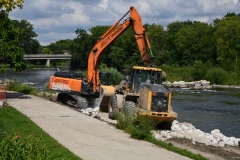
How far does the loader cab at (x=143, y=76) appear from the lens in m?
20.9

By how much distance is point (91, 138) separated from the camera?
14617 millimetres

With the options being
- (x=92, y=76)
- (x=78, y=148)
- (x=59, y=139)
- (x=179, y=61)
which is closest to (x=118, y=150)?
(x=78, y=148)

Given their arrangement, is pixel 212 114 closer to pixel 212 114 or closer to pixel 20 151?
pixel 212 114

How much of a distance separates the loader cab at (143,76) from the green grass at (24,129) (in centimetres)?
573

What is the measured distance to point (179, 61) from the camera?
10450 cm

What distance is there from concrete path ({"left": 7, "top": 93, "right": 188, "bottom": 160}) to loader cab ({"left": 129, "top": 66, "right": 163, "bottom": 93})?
10.2 ft

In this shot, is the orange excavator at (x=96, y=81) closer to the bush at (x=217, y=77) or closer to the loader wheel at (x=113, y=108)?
the loader wheel at (x=113, y=108)

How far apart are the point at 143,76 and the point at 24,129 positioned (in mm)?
7880

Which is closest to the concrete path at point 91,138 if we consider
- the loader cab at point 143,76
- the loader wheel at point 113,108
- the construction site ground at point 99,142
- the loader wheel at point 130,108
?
the construction site ground at point 99,142

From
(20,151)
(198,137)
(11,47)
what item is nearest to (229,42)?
(11,47)

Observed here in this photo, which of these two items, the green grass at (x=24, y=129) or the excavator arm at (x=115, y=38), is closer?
the green grass at (x=24, y=129)

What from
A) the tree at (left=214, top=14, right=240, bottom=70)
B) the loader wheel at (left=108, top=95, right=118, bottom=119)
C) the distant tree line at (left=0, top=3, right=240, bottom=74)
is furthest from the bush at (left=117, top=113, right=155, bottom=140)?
the tree at (left=214, top=14, right=240, bottom=70)

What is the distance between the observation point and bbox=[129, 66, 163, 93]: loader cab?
20938 millimetres

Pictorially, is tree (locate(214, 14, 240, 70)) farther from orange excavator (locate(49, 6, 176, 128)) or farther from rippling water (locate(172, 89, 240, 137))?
orange excavator (locate(49, 6, 176, 128))
